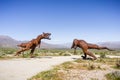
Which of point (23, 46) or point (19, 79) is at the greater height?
point (23, 46)

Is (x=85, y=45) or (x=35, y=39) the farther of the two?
(x=35, y=39)

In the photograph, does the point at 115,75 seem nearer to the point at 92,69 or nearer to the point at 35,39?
the point at 92,69

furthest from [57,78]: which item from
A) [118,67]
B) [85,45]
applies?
[85,45]

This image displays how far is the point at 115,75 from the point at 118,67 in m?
4.00

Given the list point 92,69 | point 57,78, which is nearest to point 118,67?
point 92,69

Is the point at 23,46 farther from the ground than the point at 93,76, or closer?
farther from the ground

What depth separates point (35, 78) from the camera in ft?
35.9

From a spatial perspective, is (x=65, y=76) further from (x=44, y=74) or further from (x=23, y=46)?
(x=23, y=46)

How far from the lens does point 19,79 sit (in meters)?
10.5

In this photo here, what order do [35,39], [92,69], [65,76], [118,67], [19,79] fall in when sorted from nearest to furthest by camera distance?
[19,79] < [65,76] < [92,69] < [118,67] < [35,39]

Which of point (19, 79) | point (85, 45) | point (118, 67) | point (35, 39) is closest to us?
point (19, 79)

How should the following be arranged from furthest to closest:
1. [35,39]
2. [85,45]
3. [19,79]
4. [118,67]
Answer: [35,39] < [85,45] < [118,67] < [19,79]

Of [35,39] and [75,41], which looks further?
[35,39]

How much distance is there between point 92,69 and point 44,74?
4.06 meters
